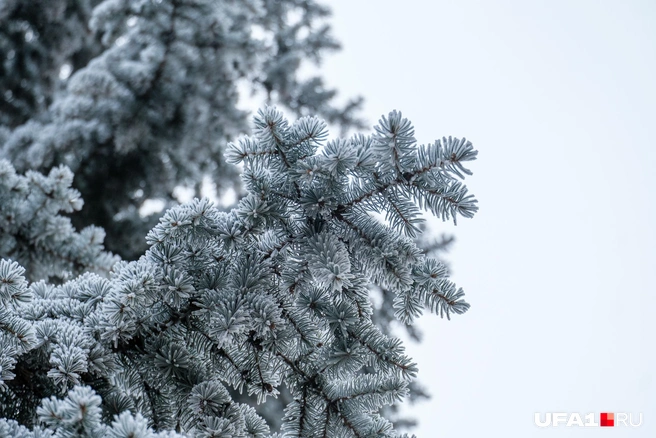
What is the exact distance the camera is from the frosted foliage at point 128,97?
4.11 metres

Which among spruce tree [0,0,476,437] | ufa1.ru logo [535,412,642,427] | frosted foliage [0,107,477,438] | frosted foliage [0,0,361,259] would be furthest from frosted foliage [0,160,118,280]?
ufa1.ru logo [535,412,642,427]

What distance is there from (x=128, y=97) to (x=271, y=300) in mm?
3725

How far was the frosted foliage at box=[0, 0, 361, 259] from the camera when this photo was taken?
4.11 m

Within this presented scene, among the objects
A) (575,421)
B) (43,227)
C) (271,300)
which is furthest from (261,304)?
(575,421)

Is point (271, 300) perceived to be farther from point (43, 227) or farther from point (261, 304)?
point (43, 227)

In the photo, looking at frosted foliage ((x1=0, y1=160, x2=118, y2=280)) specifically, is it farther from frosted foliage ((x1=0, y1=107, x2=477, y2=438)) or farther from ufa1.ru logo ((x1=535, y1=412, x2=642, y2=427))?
ufa1.ru logo ((x1=535, y1=412, x2=642, y2=427))

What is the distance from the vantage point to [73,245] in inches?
84.2

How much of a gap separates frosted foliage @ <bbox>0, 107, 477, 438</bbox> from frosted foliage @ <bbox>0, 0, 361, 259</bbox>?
10.8 feet

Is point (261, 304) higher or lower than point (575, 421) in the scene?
lower

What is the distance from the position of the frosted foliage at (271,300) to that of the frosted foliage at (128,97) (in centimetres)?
329

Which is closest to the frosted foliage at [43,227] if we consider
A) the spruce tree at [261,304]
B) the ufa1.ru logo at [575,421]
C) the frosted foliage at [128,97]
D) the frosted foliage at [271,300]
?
the spruce tree at [261,304]

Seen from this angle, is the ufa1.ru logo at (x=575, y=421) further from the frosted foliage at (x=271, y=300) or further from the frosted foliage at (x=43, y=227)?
the frosted foliage at (x=43, y=227)

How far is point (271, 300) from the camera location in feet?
3.36

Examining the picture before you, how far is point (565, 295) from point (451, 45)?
58016 mm
